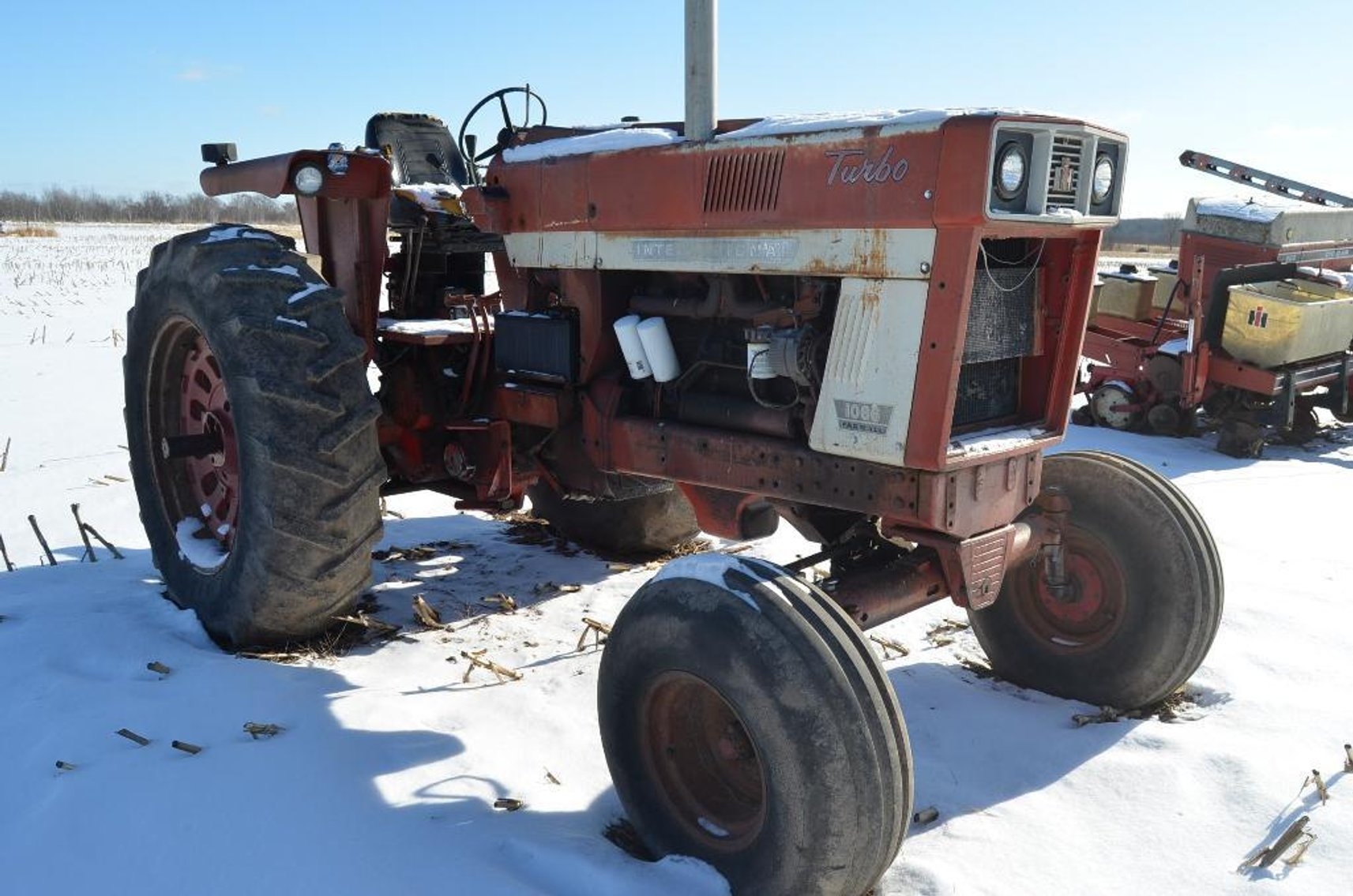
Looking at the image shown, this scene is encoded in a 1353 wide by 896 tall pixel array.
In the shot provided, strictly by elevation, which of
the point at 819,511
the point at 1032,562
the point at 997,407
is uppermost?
the point at 997,407

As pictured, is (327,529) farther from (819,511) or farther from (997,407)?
(997,407)

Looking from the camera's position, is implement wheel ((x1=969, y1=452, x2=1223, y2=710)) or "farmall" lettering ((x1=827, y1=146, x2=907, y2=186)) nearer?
"farmall" lettering ((x1=827, y1=146, x2=907, y2=186))

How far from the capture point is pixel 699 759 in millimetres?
2689

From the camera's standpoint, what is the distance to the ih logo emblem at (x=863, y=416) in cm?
269

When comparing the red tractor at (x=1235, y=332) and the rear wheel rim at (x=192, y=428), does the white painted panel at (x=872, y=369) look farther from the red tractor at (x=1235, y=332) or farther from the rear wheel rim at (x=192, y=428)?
the red tractor at (x=1235, y=332)

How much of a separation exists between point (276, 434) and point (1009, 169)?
230cm

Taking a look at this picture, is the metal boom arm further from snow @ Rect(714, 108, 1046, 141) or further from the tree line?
the tree line

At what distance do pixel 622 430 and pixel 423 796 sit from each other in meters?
1.30

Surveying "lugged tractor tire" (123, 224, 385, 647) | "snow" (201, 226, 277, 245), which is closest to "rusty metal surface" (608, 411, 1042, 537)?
"lugged tractor tire" (123, 224, 385, 647)

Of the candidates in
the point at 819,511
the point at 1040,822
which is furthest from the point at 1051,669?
the point at 819,511

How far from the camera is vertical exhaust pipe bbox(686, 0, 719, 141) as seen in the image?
2877 millimetres

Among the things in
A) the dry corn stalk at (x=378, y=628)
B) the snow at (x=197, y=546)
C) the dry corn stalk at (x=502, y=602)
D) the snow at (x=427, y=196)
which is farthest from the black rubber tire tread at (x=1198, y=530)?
the snow at (x=197, y=546)

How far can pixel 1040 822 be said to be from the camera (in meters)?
2.84

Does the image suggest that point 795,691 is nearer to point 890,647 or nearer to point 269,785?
point 269,785
